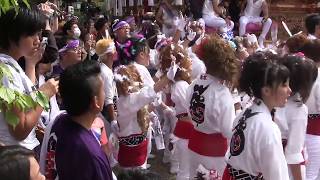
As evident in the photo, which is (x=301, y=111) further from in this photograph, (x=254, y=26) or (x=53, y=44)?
(x=254, y=26)

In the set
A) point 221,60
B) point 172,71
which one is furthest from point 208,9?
point 221,60

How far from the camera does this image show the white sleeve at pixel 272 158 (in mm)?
2678

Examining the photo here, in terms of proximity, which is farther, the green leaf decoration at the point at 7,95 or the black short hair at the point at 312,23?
the black short hair at the point at 312,23

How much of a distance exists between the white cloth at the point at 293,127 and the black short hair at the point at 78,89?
1.46 metres

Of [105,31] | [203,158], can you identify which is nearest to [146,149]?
[203,158]

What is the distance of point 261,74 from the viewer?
2873mm

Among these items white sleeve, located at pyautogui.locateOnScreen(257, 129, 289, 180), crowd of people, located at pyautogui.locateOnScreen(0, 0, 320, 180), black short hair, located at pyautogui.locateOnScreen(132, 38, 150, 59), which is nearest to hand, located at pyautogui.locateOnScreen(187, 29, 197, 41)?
crowd of people, located at pyautogui.locateOnScreen(0, 0, 320, 180)

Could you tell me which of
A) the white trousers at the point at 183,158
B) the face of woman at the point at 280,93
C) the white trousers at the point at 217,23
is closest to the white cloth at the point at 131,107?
the white trousers at the point at 183,158

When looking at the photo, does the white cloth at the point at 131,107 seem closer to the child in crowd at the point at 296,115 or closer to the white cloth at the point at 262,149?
the child in crowd at the point at 296,115

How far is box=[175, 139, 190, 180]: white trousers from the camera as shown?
15.9 feet

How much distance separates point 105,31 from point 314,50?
4.63m

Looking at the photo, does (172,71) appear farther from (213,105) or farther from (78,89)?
(78,89)

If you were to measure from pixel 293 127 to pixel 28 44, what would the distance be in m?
1.91

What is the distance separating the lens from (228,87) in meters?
3.82
